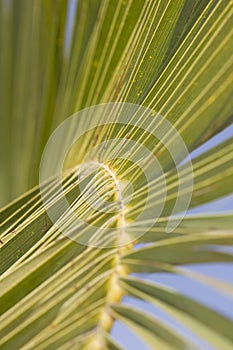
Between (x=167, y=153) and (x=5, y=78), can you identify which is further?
(x=5, y=78)

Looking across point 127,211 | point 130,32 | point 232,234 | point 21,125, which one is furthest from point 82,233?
point 21,125

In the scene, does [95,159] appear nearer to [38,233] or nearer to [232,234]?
[38,233]

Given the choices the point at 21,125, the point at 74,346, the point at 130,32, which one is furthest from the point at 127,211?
the point at 21,125

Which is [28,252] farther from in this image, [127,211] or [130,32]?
[130,32]

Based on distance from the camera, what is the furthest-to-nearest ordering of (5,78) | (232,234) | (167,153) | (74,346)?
(5,78), (167,153), (74,346), (232,234)

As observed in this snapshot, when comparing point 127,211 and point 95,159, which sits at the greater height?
point 95,159

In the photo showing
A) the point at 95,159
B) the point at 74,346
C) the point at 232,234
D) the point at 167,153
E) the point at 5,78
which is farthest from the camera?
the point at 5,78

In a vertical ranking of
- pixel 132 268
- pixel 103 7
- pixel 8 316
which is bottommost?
pixel 8 316
